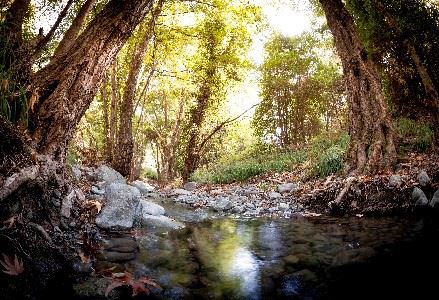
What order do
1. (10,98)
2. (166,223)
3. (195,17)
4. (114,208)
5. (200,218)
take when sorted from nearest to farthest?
(10,98), (114,208), (166,223), (200,218), (195,17)

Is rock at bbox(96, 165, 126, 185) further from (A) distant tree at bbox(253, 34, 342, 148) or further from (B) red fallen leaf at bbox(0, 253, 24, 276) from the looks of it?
(A) distant tree at bbox(253, 34, 342, 148)

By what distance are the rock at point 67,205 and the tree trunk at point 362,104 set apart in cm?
534

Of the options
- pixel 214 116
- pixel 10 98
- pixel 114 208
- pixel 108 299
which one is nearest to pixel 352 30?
pixel 114 208

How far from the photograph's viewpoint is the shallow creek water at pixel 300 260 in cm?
273

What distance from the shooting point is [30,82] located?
11.9ft

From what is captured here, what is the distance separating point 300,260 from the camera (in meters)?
3.57

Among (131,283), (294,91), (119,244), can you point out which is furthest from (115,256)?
(294,91)

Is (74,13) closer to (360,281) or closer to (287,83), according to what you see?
Answer: (360,281)

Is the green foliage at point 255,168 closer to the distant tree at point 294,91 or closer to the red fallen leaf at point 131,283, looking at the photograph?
the distant tree at point 294,91

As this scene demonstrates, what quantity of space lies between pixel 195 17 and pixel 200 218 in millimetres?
9608

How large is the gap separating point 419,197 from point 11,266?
5.43 metres

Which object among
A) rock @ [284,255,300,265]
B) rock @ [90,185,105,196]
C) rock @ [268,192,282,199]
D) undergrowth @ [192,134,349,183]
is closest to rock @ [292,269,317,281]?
rock @ [284,255,300,265]

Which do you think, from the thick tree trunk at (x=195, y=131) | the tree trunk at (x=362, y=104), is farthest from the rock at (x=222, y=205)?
the thick tree trunk at (x=195, y=131)

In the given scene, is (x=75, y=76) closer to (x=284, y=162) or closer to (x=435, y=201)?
(x=435, y=201)
